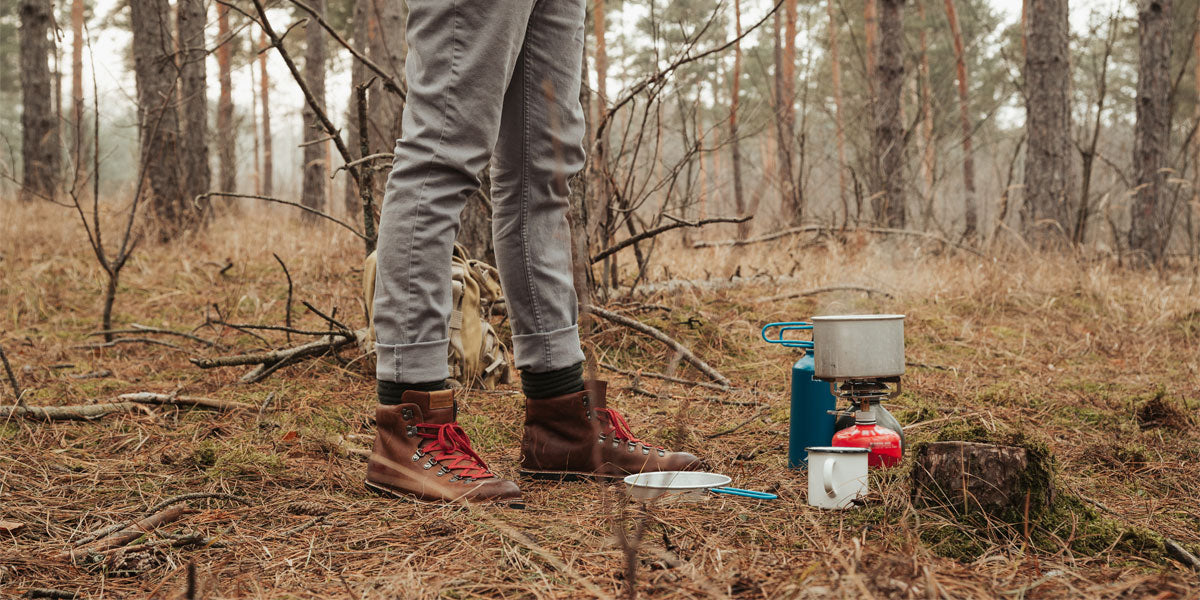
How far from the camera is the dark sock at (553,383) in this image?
6.38ft

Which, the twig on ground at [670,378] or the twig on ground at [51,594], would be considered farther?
the twig on ground at [670,378]

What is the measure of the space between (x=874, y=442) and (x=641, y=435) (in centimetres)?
74

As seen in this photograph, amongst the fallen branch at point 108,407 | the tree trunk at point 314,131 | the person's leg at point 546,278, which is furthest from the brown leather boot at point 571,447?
the tree trunk at point 314,131

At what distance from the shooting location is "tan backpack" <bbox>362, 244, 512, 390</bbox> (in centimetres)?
266

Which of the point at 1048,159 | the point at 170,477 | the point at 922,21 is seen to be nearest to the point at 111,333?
the point at 170,477

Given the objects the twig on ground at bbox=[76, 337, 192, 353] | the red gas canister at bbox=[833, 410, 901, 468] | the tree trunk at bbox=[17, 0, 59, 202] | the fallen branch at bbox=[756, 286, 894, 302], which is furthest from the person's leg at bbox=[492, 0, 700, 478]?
the tree trunk at bbox=[17, 0, 59, 202]

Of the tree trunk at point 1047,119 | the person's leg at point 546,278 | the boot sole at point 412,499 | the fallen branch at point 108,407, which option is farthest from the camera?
the tree trunk at point 1047,119

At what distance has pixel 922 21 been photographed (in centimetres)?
1820

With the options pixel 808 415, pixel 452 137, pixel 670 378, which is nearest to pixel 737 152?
pixel 670 378

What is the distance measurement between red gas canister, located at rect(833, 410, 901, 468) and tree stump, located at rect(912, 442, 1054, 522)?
32 cm

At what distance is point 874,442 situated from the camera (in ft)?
5.89

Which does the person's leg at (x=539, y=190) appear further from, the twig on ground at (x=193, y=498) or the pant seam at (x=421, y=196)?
the twig on ground at (x=193, y=498)

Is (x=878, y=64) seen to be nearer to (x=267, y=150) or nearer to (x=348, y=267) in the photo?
(x=348, y=267)

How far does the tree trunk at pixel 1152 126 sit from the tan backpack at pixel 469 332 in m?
6.42
